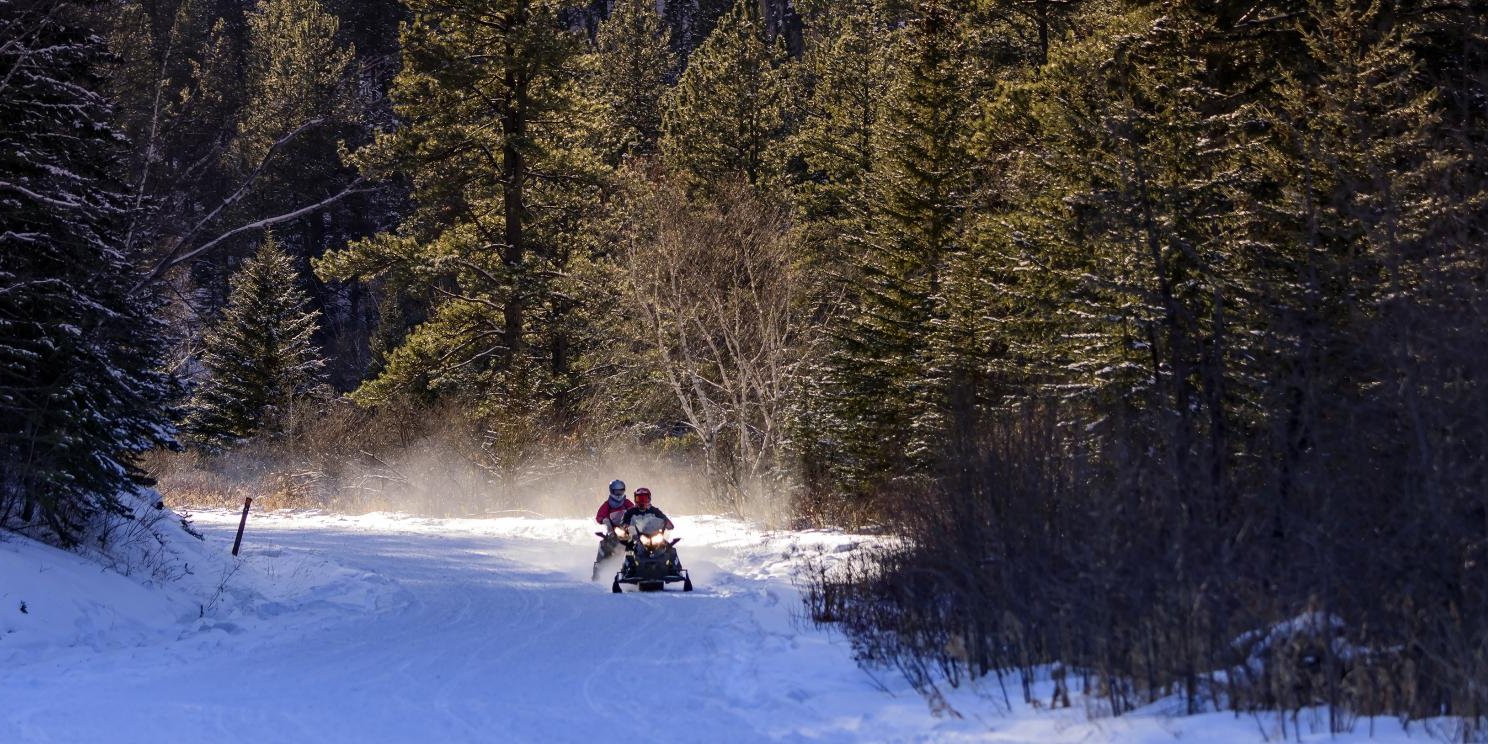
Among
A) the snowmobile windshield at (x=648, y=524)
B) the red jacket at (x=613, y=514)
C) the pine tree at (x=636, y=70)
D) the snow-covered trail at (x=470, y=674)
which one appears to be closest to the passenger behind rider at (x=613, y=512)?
the red jacket at (x=613, y=514)

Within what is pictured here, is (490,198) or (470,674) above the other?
(490,198)

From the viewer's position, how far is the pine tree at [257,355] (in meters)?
45.0

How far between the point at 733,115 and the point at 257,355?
2022cm

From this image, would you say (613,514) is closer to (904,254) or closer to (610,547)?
(610,547)

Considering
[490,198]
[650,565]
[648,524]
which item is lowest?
[650,565]

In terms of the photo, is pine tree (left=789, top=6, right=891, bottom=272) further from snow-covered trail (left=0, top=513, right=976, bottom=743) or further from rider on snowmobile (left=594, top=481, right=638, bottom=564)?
snow-covered trail (left=0, top=513, right=976, bottom=743)

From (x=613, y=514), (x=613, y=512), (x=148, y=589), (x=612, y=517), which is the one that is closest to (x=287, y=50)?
(x=613, y=512)

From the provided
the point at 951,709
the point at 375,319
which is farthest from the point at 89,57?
the point at 375,319

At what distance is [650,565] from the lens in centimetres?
1692

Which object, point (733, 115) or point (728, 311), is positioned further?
point (733, 115)

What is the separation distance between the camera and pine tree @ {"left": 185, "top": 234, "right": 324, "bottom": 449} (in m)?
45.0

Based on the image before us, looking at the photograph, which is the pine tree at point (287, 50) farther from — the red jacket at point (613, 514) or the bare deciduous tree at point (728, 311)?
the red jacket at point (613, 514)

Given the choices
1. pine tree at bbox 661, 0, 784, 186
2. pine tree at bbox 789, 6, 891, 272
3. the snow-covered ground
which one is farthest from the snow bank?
pine tree at bbox 661, 0, 784, 186

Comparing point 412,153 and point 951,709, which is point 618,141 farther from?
point 951,709
